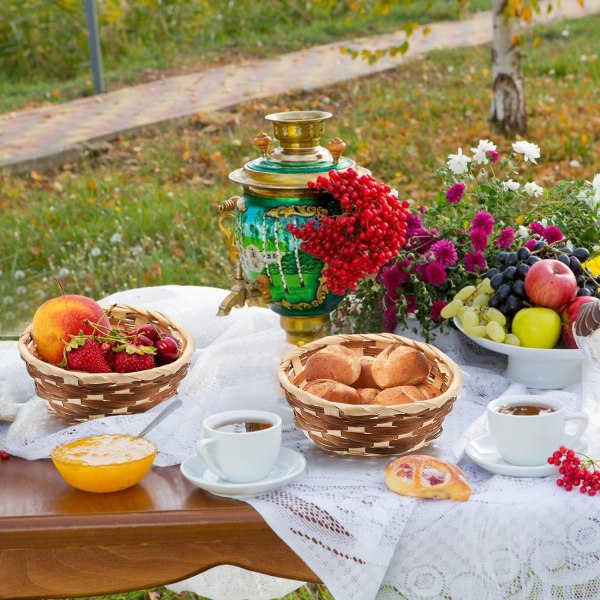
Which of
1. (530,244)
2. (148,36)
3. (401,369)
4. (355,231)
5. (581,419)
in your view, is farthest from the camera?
(148,36)

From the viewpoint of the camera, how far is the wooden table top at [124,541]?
149cm

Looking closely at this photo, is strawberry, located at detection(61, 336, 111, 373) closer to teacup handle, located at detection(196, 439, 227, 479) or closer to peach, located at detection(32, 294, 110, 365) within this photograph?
peach, located at detection(32, 294, 110, 365)

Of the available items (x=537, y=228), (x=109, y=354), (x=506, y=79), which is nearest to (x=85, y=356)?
(x=109, y=354)

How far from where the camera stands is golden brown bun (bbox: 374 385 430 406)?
1624 millimetres

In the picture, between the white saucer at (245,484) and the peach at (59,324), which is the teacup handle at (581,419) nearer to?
the white saucer at (245,484)

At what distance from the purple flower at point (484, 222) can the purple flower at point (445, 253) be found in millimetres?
61

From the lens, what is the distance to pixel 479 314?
1.96 m

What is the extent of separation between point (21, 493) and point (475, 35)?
8.09 metres

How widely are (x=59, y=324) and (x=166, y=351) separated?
0.18 m

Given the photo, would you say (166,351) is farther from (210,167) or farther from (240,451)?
(210,167)

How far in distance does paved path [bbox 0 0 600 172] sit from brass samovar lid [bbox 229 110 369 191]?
14.1 feet

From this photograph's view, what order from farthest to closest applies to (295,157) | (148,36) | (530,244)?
1. (148,36)
2. (530,244)
3. (295,157)

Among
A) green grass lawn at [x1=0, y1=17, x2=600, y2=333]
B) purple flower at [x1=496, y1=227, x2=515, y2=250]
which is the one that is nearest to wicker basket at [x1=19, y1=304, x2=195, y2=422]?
purple flower at [x1=496, y1=227, x2=515, y2=250]

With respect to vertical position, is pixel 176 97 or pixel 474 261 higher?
pixel 474 261
